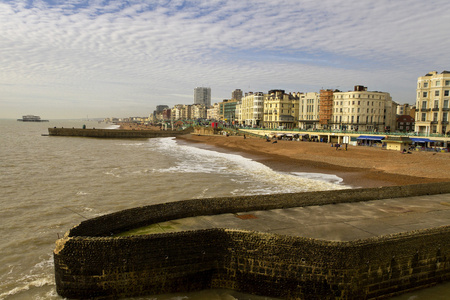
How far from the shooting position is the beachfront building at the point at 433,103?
2509 inches

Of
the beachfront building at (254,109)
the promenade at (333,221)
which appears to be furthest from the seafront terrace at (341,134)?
the promenade at (333,221)

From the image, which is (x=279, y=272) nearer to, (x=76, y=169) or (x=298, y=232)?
(x=298, y=232)

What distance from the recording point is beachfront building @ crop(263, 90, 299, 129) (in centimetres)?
11038

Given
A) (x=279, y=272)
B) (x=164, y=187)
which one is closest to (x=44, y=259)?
(x=279, y=272)

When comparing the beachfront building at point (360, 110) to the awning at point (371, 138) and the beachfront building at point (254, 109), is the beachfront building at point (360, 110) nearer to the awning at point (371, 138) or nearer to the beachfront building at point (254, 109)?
the awning at point (371, 138)

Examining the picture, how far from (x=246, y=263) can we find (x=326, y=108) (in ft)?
299

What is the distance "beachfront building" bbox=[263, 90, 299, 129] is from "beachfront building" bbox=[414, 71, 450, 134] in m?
45.2

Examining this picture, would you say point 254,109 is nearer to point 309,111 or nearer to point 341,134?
point 309,111

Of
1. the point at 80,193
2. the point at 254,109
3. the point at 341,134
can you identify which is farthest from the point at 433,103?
the point at 254,109

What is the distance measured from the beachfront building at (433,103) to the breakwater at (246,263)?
6245 cm

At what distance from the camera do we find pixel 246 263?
1105 centimetres

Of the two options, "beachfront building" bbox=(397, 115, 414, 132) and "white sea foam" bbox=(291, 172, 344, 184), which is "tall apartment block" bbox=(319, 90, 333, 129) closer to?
"beachfront building" bbox=(397, 115, 414, 132)

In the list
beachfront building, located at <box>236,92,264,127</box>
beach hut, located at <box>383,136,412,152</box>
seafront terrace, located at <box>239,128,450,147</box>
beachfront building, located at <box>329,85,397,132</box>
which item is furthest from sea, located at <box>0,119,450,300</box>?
beachfront building, located at <box>236,92,264,127</box>

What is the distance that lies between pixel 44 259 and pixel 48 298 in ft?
10.8
